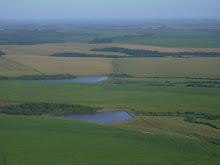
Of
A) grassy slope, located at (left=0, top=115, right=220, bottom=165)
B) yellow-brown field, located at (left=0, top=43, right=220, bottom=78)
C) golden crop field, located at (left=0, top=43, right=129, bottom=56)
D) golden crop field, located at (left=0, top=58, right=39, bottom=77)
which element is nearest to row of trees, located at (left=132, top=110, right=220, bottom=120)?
grassy slope, located at (left=0, top=115, right=220, bottom=165)

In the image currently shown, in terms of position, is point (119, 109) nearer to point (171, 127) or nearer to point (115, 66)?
point (171, 127)

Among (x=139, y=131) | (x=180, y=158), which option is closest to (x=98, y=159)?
(x=180, y=158)

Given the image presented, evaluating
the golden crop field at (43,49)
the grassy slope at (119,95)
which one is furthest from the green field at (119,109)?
the golden crop field at (43,49)

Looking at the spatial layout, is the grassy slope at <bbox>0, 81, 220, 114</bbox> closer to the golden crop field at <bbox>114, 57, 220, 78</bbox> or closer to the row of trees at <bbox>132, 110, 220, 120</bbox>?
the row of trees at <bbox>132, 110, 220, 120</bbox>

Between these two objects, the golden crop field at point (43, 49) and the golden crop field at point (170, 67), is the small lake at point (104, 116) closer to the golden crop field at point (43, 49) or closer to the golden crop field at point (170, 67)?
the golden crop field at point (170, 67)

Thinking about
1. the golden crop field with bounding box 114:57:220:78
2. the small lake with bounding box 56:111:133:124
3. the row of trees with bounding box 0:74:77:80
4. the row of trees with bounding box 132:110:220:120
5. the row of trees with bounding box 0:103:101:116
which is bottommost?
the small lake with bounding box 56:111:133:124
